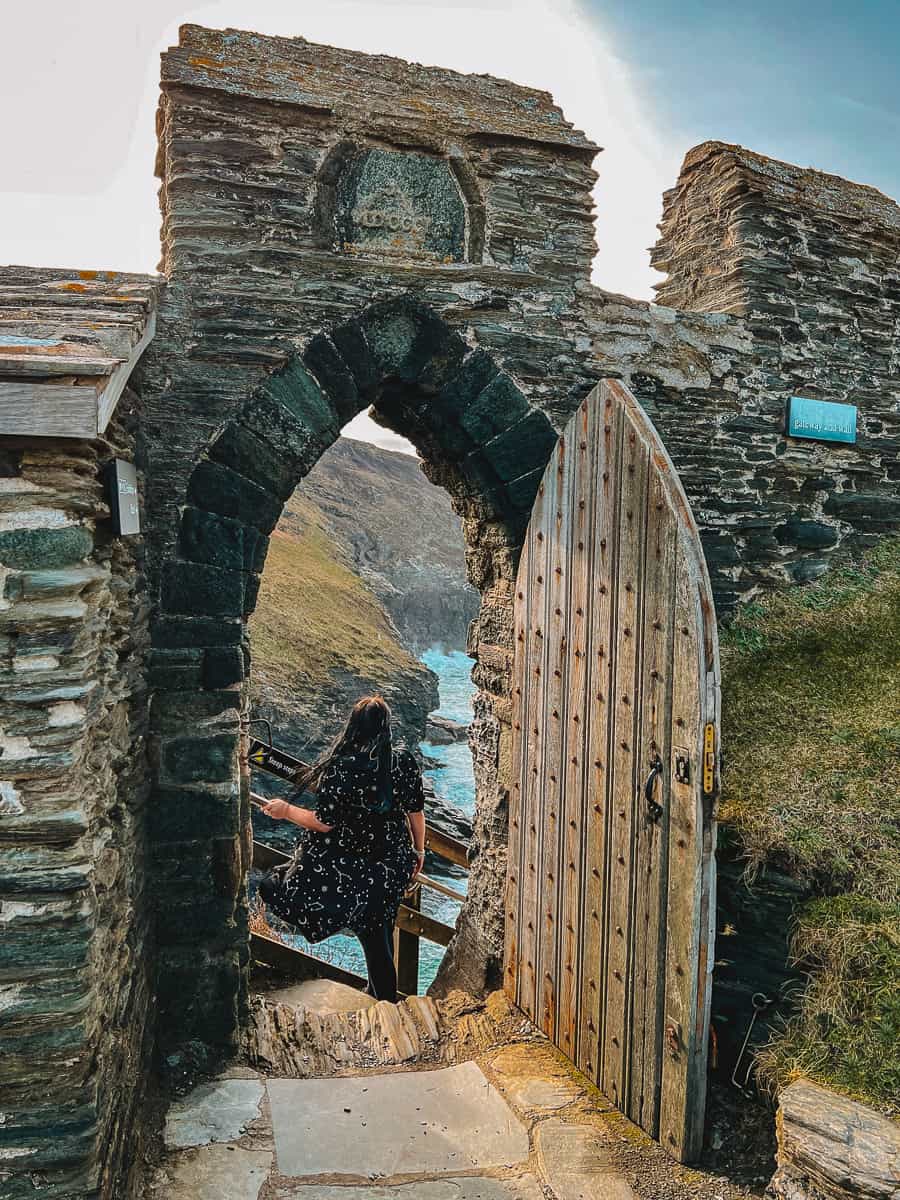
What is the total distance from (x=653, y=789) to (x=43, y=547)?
6.88 ft

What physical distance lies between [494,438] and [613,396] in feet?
2.56

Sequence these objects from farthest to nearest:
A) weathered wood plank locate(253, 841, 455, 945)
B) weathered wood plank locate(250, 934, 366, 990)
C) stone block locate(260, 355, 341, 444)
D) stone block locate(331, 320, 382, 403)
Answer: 1. weathered wood plank locate(253, 841, 455, 945)
2. weathered wood plank locate(250, 934, 366, 990)
3. stone block locate(331, 320, 382, 403)
4. stone block locate(260, 355, 341, 444)

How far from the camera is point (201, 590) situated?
3.66m

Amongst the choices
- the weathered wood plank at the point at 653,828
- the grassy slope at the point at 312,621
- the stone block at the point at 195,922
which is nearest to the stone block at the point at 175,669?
the stone block at the point at 195,922

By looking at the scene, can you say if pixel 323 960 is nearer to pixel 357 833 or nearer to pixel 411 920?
pixel 411 920

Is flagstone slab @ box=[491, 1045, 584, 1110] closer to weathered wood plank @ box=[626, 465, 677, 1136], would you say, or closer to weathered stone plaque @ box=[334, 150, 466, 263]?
weathered wood plank @ box=[626, 465, 677, 1136]

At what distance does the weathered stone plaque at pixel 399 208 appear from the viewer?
400 centimetres

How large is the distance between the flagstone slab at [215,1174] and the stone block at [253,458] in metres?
2.48

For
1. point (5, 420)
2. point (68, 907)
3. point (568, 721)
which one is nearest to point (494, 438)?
point (568, 721)

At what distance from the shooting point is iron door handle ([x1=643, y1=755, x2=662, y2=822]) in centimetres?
309

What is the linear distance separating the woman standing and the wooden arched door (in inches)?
21.1

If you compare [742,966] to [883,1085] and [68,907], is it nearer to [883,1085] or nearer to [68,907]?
[883,1085]

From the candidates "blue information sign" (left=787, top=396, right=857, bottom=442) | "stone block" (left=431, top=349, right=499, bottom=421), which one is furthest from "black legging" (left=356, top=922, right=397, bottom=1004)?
"blue information sign" (left=787, top=396, right=857, bottom=442)

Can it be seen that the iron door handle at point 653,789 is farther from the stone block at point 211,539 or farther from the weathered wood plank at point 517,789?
the stone block at point 211,539
